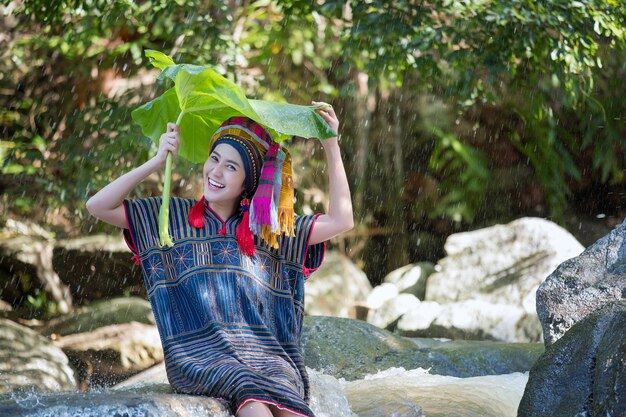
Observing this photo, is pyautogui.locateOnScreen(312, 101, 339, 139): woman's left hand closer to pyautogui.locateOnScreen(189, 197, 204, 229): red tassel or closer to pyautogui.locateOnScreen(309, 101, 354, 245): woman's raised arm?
pyautogui.locateOnScreen(309, 101, 354, 245): woman's raised arm

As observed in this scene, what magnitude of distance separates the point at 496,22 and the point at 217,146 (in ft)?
13.7

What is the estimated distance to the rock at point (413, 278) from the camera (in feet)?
31.8

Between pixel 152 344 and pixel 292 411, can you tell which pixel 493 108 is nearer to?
pixel 152 344

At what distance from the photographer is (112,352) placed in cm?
709

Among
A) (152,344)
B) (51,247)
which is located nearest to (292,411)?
(152,344)

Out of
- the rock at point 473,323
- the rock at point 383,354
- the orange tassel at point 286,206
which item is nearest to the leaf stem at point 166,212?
the orange tassel at point 286,206

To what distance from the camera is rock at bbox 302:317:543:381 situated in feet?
18.0

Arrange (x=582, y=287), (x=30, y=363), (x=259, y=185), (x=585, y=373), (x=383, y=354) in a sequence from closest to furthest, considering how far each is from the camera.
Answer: (x=585, y=373) → (x=259, y=185) → (x=582, y=287) → (x=383, y=354) → (x=30, y=363)

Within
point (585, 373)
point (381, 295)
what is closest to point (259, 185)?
point (585, 373)

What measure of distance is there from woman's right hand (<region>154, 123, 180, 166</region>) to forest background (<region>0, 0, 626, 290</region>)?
3926 mm

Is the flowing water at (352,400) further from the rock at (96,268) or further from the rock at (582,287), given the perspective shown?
the rock at (96,268)

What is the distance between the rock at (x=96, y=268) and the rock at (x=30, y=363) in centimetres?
215

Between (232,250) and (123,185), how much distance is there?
49 centimetres

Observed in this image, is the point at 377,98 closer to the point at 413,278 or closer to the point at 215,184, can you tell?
the point at 413,278
